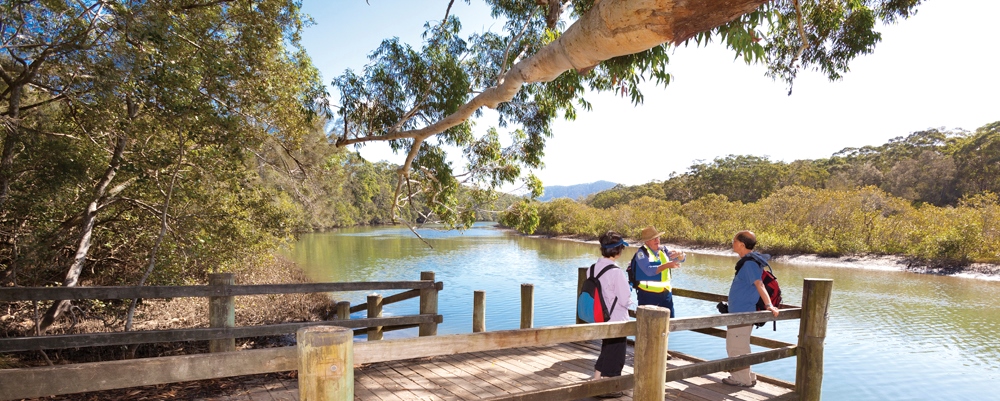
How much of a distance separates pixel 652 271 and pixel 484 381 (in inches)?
75.8

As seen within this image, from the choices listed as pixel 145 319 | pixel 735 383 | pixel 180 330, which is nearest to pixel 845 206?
pixel 735 383

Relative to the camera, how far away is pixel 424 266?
2603 cm

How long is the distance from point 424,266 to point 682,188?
45538 millimetres

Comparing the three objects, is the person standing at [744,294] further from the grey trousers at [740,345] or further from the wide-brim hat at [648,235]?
the wide-brim hat at [648,235]

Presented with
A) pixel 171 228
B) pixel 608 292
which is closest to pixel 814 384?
pixel 608 292

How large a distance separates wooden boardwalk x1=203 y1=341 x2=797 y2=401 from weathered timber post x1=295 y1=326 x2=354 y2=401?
7.19ft

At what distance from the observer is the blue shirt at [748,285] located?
15.1ft

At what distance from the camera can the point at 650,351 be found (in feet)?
10.4

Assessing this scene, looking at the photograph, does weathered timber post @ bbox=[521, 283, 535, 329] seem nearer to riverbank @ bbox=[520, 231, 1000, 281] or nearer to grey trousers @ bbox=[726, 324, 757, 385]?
grey trousers @ bbox=[726, 324, 757, 385]

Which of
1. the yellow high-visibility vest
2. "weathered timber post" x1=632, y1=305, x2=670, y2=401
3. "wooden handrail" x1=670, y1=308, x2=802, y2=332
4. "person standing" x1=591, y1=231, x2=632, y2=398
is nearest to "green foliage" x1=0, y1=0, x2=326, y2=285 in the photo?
"person standing" x1=591, y1=231, x2=632, y2=398

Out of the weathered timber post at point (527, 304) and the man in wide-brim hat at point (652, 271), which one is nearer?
the man in wide-brim hat at point (652, 271)

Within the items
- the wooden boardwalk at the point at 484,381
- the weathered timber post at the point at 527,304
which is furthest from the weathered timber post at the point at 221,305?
the weathered timber post at the point at 527,304

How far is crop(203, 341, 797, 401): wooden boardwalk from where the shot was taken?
447 cm

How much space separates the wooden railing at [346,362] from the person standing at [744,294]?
1.24ft
